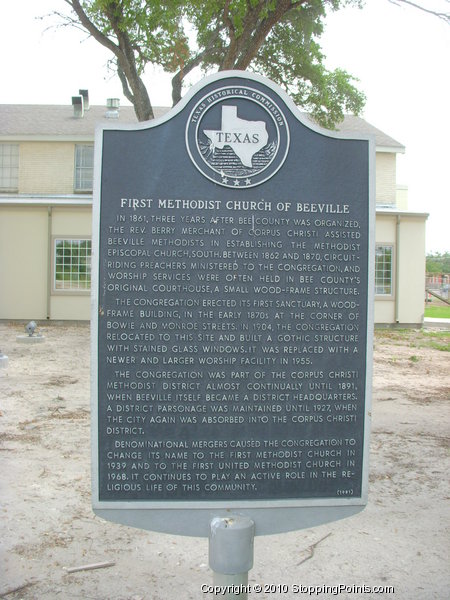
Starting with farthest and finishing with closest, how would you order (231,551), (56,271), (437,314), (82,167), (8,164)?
(437,314), (8,164), (82,167), (56,271), (231,551)

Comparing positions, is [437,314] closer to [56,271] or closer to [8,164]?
[56,271]

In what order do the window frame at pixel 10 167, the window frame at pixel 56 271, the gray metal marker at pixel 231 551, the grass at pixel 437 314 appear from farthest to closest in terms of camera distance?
the grass at pixel 437 314 → the window frame at pixel 10 167 → the window frame at pixel 56 271 → the gray metal marker at pixel 231 551

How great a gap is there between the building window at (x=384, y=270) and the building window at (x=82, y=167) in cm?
1151

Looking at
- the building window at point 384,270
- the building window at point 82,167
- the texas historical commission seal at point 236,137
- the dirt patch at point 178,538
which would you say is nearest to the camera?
the texas historical commission seal at point 236,137

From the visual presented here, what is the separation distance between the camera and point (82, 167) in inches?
1024

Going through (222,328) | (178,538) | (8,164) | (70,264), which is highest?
(8,164)

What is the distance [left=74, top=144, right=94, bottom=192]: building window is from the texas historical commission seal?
922 inches

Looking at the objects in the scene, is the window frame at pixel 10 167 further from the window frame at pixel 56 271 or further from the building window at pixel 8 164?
the window frame at pixel 56 271

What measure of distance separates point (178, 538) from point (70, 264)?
18654mm

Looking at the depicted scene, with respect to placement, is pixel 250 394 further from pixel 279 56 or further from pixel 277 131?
pixel 279 56

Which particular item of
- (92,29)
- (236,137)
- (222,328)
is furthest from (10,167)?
(222,328)

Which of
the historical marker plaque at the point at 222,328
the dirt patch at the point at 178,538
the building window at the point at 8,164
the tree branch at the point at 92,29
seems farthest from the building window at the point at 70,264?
the historical marker plaque at the point at 222,328

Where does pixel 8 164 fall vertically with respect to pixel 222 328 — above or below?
above

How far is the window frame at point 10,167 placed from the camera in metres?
26.2
